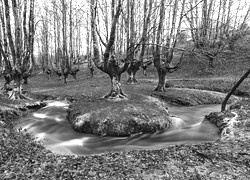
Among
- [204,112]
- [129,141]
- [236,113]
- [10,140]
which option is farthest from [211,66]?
[10,140]

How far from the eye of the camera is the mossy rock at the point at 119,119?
27.4ft

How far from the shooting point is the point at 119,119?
28.2 ft

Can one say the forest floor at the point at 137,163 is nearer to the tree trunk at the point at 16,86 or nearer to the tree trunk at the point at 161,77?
the tree trunk at the point at 16,86

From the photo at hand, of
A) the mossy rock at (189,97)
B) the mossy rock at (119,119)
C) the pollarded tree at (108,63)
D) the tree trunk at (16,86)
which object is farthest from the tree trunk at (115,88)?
the tree trunk at (16,86)

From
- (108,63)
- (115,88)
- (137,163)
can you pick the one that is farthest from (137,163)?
(108,63)

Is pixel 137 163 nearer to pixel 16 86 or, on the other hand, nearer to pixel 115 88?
pixel 115 88

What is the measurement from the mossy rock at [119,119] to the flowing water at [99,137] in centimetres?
36

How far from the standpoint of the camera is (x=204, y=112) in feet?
41.1

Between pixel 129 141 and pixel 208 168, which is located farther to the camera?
pixel 129 141

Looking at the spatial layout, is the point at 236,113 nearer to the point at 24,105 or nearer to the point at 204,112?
the point at 204,112

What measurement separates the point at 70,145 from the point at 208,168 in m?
5.38

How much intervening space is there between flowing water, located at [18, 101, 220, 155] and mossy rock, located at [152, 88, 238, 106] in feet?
11.8

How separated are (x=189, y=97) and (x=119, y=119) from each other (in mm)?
9176

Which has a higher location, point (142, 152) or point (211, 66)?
point (211, 66)
